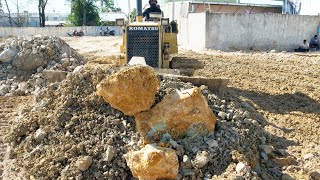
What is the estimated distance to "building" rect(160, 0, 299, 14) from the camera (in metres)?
23.8

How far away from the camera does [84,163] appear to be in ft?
15.3

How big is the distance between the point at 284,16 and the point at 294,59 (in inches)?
170

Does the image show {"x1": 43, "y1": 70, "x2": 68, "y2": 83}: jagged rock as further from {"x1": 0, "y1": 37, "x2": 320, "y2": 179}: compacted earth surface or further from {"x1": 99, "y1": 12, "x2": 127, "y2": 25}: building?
{"x1": 99, "y1": 12, "x2": 127, "y2": 25}: building

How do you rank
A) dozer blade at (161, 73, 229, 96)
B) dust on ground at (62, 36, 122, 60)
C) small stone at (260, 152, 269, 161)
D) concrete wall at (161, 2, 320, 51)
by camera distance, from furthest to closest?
concrete wall at (161, 2, 320, 51), dust on ground at (62, 36, 122, 60), dozer blade at (161, 73, 229, 96), small stone at (260, 152, 269, 161)

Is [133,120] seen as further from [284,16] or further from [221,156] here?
[284,16]

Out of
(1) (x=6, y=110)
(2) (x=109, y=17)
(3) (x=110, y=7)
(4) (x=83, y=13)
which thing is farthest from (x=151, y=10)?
(3) (x=110, y=7)

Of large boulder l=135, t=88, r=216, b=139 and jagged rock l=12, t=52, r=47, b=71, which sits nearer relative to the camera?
large boulder l=135, t=88, r=216, b=139

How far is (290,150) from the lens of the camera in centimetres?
566

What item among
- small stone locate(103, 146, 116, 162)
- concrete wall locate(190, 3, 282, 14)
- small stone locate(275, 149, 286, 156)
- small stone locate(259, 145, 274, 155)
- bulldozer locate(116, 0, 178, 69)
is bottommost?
small stone locate(275, 149, 286, 156)

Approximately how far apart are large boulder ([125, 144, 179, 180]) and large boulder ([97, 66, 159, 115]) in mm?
725

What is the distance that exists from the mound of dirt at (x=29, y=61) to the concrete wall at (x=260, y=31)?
932 centimetres

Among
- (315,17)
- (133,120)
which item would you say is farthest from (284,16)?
(133,120)

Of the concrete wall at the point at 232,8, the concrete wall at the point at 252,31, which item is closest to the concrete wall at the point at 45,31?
the concrete wall at the point at 232,8

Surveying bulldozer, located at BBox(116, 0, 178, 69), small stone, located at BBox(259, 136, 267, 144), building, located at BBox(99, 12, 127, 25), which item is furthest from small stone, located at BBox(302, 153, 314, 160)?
building, located at BBox(99, 12, 127, 25)
